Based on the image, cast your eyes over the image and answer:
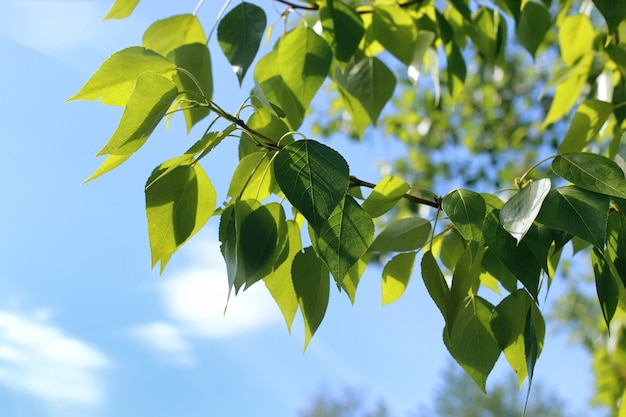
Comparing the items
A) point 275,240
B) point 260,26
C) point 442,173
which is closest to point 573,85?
point 260,26

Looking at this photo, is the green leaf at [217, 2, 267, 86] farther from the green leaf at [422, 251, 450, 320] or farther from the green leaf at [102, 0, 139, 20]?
the green leaf at [422, 251, 450, 320]

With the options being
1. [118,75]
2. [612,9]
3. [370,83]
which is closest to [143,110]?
[118,75]

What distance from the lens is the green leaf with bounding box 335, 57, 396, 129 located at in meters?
0.58

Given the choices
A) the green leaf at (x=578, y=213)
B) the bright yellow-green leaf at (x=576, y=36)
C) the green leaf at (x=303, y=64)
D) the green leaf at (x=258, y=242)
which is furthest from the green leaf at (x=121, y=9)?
the bright yellow-green leaf at (x=576, y=36)

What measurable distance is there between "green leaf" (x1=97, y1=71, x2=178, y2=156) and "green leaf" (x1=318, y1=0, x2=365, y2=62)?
0.70ft

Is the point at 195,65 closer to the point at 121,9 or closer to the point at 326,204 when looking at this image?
the point at 121,9

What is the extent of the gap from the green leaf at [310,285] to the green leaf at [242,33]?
17 cm

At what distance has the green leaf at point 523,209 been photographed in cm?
33

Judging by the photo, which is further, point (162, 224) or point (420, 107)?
point (420, 107)

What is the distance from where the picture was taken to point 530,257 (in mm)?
365

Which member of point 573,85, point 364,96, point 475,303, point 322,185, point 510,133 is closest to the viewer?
point 322,185

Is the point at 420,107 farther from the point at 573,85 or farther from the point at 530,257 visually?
the point at 530,257

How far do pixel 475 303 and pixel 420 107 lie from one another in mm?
2136

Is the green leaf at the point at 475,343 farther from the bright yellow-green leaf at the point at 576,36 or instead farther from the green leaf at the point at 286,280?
the bright yellow-green leaf at the point at 576,36
